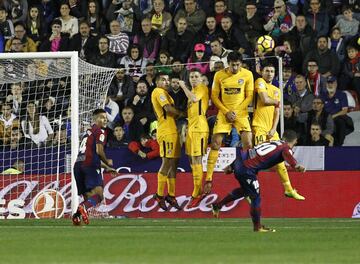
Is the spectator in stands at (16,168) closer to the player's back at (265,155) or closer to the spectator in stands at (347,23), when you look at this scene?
the spectator in stands at (347,23)

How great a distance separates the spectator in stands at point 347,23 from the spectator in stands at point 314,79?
1.39 m

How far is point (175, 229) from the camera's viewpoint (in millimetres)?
17578

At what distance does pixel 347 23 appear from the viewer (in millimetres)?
25672

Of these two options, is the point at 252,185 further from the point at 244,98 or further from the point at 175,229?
the point at 244,98

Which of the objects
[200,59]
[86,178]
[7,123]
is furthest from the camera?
[200,59]

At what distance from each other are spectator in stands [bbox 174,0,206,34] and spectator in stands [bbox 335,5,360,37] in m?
2.90

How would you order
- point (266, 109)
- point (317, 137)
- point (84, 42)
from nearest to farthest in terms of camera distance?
1. point (266, 109)
2. point (317, 137)
3. point (84, 42)

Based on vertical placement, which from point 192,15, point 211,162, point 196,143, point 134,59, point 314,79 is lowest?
point 211,162

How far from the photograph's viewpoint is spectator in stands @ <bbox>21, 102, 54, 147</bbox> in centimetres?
2319

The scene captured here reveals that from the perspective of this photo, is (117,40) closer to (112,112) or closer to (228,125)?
(112,112)

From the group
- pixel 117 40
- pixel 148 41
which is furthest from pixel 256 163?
pixel 117 40

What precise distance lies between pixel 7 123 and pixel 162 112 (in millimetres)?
3501

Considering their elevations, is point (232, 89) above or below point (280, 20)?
below

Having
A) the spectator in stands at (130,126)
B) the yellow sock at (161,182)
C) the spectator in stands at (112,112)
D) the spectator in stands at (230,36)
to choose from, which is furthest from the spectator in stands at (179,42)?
the yellow sock at (161,182)
